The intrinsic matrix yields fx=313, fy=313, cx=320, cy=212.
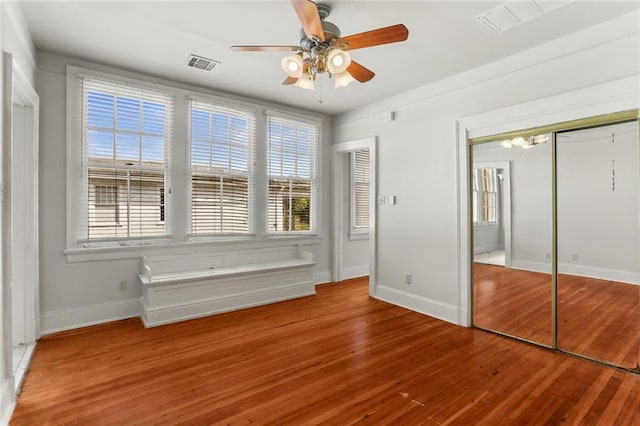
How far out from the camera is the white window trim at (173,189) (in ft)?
11.1

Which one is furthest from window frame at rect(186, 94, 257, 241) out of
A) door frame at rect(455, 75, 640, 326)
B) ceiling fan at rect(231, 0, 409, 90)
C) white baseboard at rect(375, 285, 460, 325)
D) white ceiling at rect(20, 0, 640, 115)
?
door frame at rect(455, 75, 640, 326)

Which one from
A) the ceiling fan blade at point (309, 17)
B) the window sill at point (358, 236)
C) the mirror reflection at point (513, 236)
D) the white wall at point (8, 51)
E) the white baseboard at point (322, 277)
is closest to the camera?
the ceiling fan blade at point (309, 17)

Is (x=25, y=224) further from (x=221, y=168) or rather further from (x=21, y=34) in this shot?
(x=221, y=168)

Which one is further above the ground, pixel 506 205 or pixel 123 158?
pixel 123 158

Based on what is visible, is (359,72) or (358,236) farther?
(358,236)

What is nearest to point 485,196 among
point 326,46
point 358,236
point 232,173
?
point 326,46

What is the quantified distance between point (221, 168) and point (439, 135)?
2.89 meters

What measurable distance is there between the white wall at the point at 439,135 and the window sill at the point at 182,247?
1369 millimetres

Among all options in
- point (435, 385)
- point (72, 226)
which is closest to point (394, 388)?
point (435, 385)

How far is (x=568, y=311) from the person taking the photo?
116 inches

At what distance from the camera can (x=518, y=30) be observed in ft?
8.93

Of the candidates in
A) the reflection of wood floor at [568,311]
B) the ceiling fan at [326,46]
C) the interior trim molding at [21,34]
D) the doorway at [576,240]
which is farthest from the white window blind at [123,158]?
the reflection of wood floor at [568,311]

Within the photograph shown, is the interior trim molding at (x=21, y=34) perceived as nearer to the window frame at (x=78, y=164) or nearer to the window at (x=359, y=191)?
the window frame at (x=78, y=164)

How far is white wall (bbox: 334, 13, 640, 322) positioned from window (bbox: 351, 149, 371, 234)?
94 centimetres
